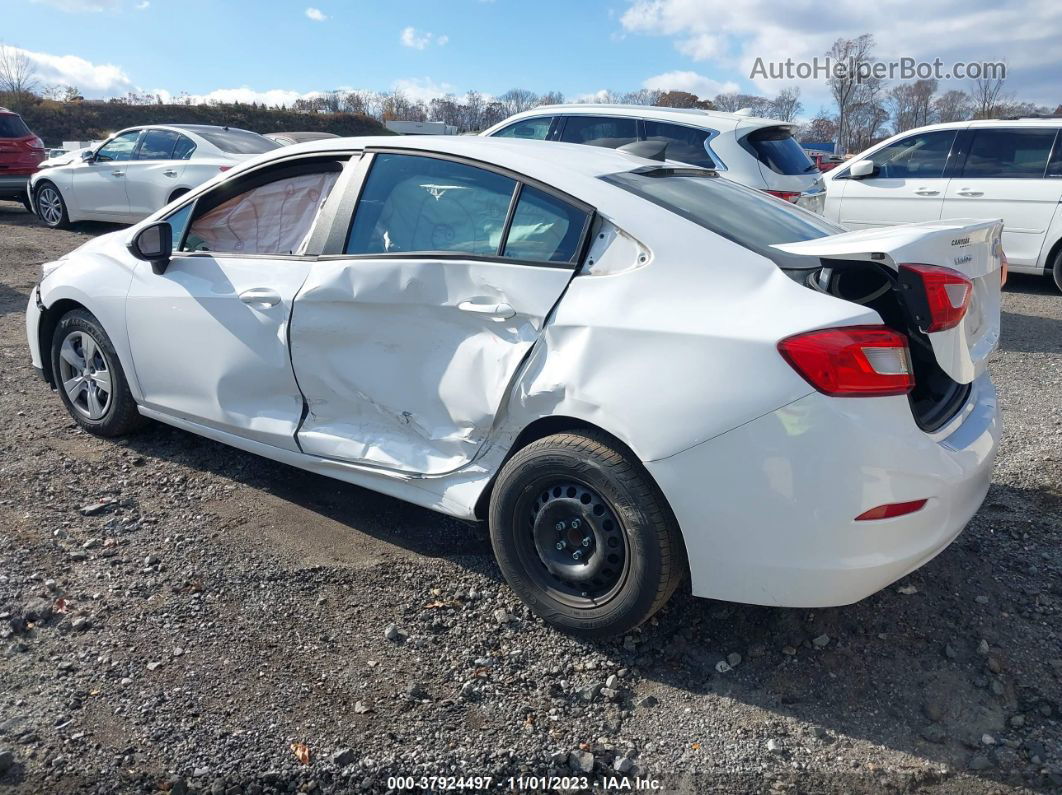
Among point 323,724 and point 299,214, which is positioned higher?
point 299,214

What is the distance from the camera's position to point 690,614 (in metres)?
3.14

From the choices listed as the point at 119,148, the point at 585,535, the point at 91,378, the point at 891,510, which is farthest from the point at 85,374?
the point at 119,148

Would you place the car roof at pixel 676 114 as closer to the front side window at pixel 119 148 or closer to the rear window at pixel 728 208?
the rear window at pixel 728 208

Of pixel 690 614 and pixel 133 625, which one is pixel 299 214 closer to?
pixel 133 625

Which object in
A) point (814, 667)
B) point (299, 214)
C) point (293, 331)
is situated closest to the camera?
point (814, 667)

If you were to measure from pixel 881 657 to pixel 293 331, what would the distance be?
2529 mm

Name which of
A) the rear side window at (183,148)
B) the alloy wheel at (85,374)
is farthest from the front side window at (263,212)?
the rear side window at (183,148)

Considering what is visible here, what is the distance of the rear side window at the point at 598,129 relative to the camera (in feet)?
27.0

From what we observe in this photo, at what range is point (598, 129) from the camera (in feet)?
28.1

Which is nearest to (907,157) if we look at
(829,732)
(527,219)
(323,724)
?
(527,219)

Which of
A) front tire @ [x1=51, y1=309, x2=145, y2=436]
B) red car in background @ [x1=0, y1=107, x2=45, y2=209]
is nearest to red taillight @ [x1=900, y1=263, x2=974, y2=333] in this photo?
front tire @ [x1=51, y1=309, x2=145, y2=436]

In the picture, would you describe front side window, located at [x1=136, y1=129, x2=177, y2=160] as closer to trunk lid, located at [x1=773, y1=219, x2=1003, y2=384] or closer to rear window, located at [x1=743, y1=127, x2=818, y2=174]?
rear window, located at [x1=743, y1=127, x2=818, y2=174]

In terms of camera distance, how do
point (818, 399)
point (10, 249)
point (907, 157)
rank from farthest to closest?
point (10, 249), point (907, 157), point (818, 399)

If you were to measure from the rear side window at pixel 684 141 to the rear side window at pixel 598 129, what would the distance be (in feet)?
0.87
